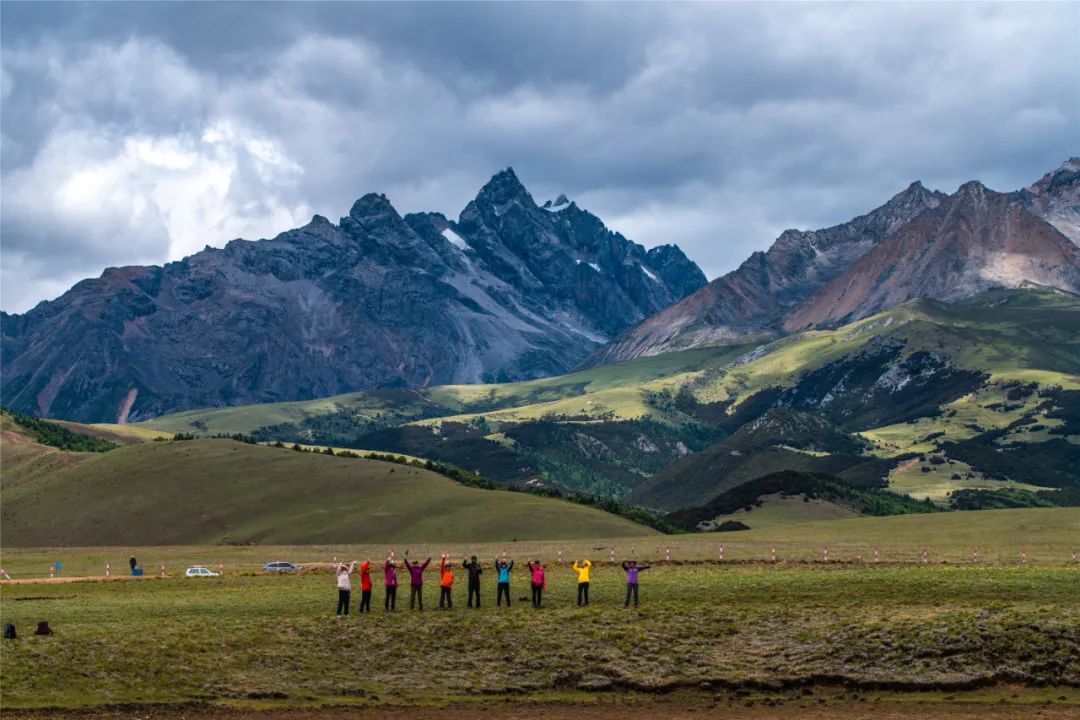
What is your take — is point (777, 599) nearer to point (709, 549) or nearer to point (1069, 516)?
point (709, 549)

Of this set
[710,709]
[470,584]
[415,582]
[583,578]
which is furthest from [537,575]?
[710,709]

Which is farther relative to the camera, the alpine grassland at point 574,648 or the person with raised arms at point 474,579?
the person with raised arms at point 474,579

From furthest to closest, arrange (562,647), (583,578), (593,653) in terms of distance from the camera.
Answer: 1. (583,578)
2. (562,647)
3. (593,653)

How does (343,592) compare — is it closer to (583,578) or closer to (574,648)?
(583,578)

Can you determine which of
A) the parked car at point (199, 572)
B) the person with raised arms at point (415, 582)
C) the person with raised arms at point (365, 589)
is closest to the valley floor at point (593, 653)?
the person with raised arms at point (415, 582)

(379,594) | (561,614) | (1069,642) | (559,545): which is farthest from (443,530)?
(1069,642)

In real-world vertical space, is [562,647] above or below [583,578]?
below

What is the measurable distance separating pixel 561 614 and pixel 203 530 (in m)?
141

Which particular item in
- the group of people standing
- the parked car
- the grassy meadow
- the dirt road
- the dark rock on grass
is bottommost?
the dirt road

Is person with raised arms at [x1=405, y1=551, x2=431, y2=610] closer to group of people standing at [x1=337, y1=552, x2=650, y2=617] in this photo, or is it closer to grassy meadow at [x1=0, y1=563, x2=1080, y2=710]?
group of people standing at [x1=337, y1=552, x2=650, y2=617]

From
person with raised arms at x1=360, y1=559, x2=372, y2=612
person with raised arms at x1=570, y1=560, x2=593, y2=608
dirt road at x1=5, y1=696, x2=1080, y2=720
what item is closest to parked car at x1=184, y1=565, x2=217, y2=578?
person with raised arms at x1=360, y1=559, x2=372, y2=612

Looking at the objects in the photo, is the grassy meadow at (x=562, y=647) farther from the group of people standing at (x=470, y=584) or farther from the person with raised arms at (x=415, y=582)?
the group of people standing at (x=470, y=584)

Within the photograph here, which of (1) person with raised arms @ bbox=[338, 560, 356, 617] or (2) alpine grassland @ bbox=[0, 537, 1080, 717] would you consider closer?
(2) alpine grassland @ bbox=[0, 537, 1080, 717]

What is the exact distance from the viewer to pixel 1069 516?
163875 mm
